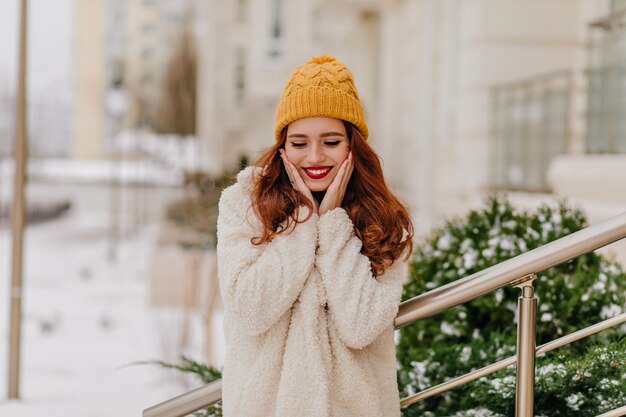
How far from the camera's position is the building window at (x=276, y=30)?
2044 centimetres

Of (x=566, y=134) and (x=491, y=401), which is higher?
(x=566, y=134)

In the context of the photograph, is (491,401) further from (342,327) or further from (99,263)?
(99,263)

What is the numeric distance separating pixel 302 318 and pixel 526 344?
620 mm

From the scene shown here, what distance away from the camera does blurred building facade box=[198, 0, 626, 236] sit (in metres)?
5.46

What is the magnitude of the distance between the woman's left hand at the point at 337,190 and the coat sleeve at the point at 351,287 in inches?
1.9

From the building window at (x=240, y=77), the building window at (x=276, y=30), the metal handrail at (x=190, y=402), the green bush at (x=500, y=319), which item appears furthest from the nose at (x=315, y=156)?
the building window at (x=240, y=77)

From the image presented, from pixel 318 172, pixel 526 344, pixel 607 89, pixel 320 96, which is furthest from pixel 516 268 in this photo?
pixel 607 89

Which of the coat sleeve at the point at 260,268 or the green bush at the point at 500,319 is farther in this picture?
the green bush at the point at 500,319

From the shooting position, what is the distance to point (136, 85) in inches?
1345

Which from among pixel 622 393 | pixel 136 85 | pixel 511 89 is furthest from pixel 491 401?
pixel 136 85

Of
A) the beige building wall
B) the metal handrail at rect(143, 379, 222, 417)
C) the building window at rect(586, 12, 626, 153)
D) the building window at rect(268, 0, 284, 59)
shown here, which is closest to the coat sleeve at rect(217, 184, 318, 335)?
the metal handrail at rect(143, 379, 222, 417)

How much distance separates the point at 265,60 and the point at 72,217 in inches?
383

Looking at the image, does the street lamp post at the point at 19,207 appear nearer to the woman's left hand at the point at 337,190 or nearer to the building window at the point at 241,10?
the woman's left hand at the point at 337,190

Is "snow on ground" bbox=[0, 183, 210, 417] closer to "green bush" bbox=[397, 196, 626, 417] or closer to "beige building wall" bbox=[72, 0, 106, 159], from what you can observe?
"green bush" bbox=[397, 196, 626, 417]
